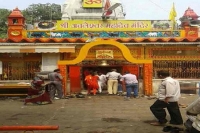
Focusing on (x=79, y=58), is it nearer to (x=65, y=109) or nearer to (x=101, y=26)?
(x=101, y=26)

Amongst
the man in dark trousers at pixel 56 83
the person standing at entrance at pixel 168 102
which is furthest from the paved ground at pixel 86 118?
the man in dark trousers at pixel 56 83

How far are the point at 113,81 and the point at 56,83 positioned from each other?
332cm

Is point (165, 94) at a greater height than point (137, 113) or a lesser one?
greater

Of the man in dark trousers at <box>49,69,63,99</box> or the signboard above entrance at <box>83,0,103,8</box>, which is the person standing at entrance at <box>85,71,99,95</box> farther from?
the signboard above entrance at <box>83,0,103,8</box>

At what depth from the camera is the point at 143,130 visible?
781 centimetres

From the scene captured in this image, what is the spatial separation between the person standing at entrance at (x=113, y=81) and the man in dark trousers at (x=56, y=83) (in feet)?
9.29

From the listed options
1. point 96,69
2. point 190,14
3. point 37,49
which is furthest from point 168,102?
point 190,14

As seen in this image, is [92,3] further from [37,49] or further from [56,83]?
[56,83]

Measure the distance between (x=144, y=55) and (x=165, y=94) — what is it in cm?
998

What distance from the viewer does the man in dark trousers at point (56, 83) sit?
597 inches

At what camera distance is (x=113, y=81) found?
1719 cm

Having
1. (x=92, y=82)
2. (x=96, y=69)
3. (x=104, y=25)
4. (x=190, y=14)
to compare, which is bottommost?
(x=92, y=82)

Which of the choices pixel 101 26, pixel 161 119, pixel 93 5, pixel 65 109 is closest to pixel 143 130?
pixel 161 119

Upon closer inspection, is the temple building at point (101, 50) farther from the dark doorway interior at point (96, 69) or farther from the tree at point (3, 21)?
the tree at point (3, 21)
